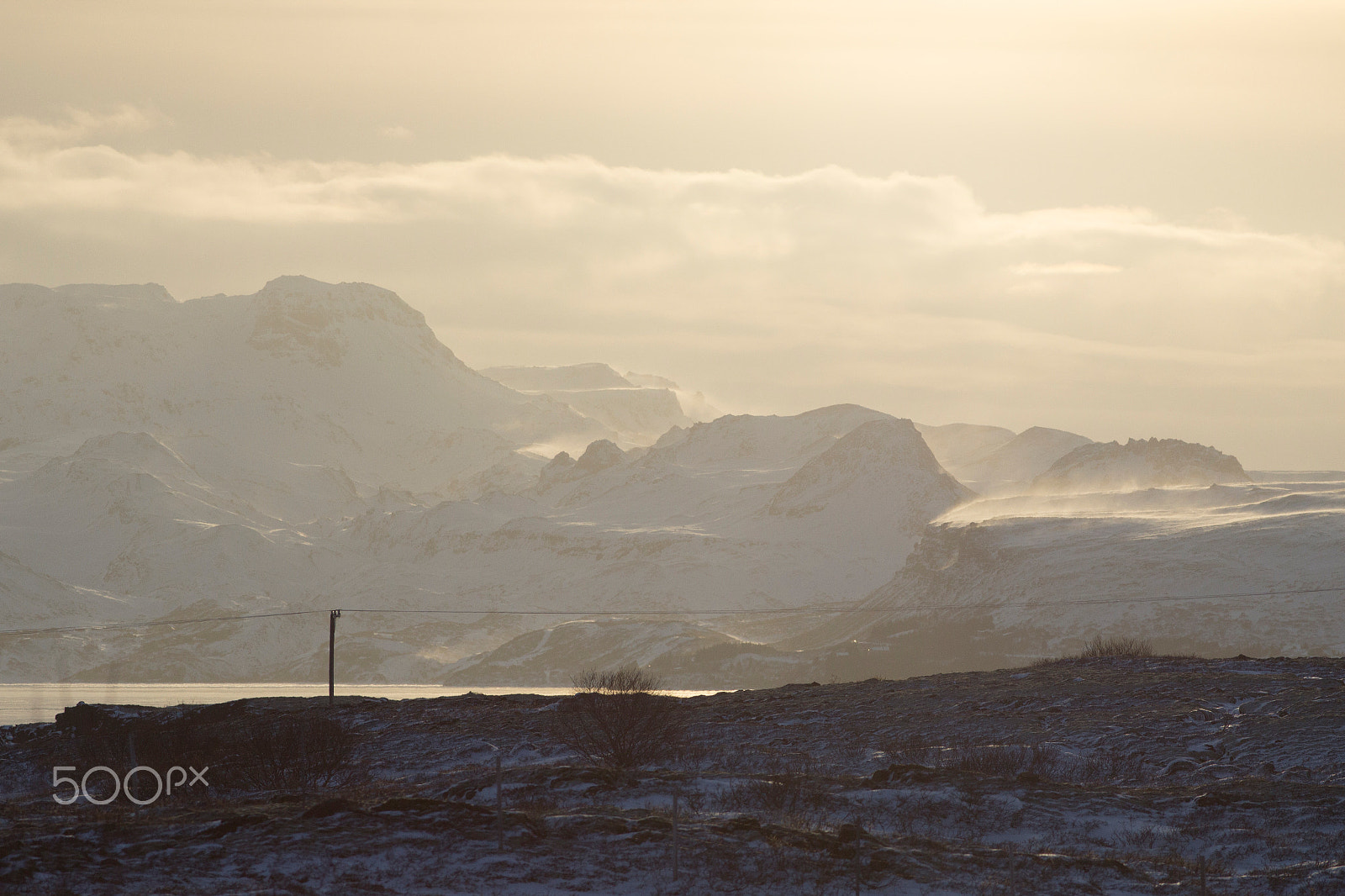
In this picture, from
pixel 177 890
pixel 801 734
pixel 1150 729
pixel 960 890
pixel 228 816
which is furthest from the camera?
pixel 801 734

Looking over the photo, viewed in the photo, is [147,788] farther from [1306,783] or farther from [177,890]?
[1306,783]

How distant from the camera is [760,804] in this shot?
47.6 metres

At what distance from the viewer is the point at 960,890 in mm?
37156

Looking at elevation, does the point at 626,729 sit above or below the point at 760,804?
above

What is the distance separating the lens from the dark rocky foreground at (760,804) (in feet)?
123

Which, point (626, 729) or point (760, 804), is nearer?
point (760, 804)

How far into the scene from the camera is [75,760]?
7525cm

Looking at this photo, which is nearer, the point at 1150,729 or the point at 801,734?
the point at 1150,729

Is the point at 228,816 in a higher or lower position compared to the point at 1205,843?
higher

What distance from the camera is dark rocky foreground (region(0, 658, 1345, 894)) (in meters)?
37.5

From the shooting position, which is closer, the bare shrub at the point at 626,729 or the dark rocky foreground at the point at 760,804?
the dark rocky foreground at the point at 760,804

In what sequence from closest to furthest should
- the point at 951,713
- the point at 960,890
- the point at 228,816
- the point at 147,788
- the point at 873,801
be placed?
the point at 960,890
the point at 228,816
the point at 873,801
the point at 147,788
the point at 951,713

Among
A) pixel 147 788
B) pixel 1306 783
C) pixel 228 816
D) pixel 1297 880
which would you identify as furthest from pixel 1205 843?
pixel 147 788

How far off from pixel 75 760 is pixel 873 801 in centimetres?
4603
